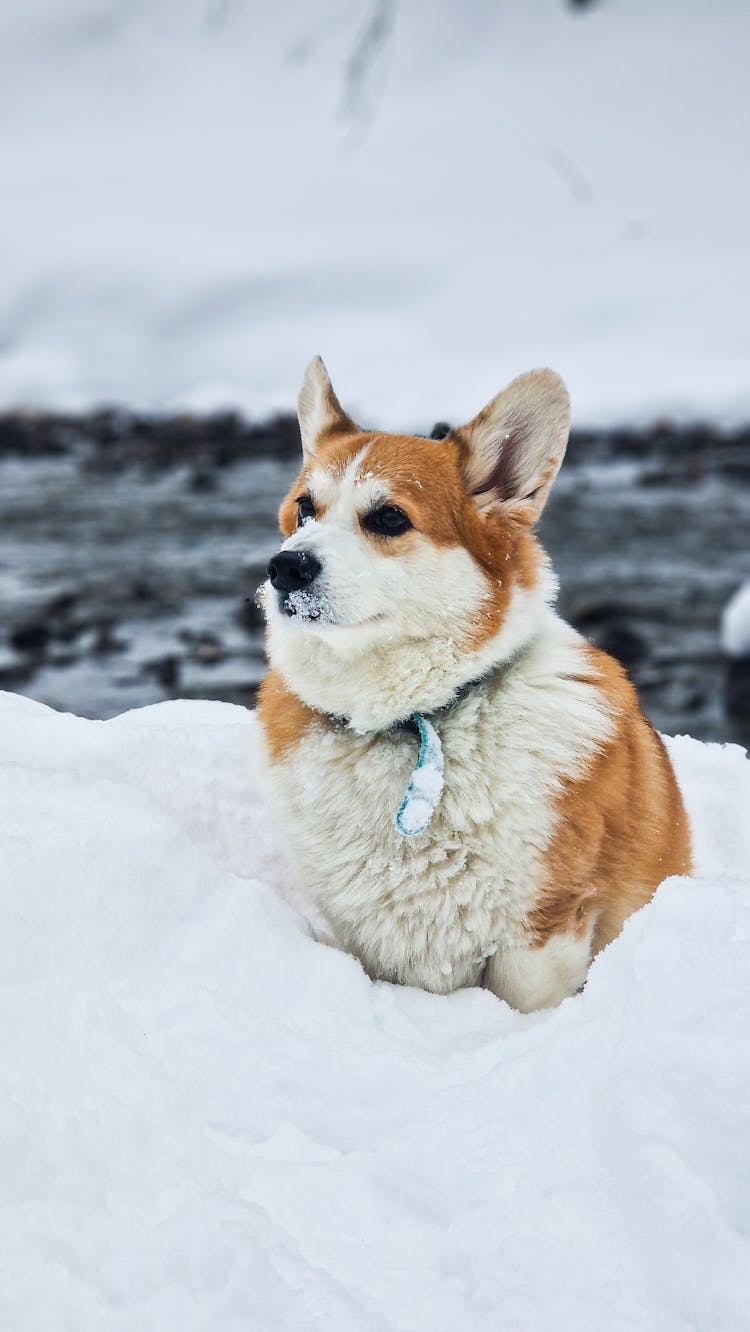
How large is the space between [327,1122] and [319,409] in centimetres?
203

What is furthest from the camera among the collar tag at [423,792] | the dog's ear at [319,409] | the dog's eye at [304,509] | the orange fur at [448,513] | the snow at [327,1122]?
the dog's ear at [319,409]

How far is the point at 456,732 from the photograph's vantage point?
265 centimetres

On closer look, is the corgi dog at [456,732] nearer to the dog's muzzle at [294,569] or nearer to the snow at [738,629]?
the dog's muzzle at [294,569]

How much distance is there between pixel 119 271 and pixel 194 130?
26.7 ft

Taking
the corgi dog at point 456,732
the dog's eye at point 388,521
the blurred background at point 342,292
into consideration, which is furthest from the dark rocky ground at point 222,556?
the dog's eye at point 388,521

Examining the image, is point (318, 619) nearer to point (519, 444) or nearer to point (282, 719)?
point (282, 719)

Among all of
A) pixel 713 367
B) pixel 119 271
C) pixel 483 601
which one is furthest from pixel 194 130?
pixel 483 601

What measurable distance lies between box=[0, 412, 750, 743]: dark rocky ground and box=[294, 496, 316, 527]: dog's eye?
140 inches

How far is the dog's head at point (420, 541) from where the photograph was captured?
2.59 metres

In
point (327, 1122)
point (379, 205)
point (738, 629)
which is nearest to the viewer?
point (327, 1122)

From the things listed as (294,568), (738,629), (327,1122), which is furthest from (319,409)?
(738,629)

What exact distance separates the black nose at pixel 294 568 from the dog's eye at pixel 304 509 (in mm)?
348

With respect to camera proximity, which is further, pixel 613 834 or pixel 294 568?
pixel 613 834

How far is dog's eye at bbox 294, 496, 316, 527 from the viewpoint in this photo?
2.92 meters
